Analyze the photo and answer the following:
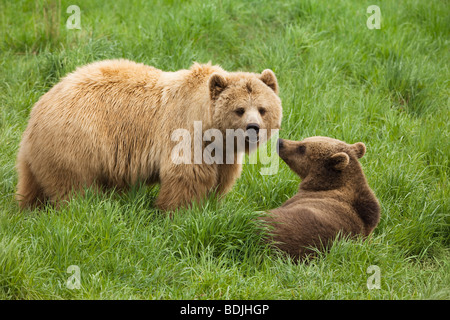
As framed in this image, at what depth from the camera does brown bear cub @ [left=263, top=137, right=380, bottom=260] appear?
4961 millimetres

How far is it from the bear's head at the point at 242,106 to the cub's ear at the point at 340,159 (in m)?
0.65

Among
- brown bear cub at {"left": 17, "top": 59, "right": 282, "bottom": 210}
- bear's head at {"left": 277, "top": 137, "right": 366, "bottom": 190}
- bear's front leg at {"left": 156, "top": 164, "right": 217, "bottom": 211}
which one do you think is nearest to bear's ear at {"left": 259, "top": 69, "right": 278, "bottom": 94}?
brown bear cub at {"left": 17, "top": 59, "right": 282, "bottom": 210}

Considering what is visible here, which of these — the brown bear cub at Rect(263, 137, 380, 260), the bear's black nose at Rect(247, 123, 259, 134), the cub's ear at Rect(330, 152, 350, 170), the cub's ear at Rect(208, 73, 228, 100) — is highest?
the cub's ear at Rect(208, 73, 228, 100)

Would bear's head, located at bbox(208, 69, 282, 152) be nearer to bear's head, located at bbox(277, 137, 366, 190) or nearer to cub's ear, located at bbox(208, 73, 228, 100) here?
cub's ear, located at bbox(208, 73, 228, 100)

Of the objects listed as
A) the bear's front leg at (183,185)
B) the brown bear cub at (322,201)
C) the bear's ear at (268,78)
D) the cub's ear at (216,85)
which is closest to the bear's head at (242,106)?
the cub's ear at (216,85)

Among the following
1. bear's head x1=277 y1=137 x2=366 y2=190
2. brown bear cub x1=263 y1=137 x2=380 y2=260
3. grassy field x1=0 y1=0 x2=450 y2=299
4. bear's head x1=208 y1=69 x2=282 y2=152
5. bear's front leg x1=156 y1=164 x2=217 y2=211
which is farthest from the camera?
bear's head x1=277 y1=137 x2=366 y2=190

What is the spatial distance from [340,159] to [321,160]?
25cm

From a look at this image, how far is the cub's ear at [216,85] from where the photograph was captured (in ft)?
17.6

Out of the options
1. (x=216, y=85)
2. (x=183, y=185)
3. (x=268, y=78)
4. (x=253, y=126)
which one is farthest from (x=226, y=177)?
(x=268, y=78)

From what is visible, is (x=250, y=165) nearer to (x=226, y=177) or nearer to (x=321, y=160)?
(x=226, y=177)

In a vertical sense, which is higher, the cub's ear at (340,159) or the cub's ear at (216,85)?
the cub's ear at (216,85)

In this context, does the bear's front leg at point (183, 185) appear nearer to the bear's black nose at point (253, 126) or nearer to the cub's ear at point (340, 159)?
the bear's black nose at point (253, 126)

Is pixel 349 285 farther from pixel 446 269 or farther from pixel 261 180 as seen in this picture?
pixel 261 180

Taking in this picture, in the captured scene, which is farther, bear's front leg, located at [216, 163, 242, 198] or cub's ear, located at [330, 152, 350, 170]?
bear's front leg, located at [216, 163, 242, 198]
